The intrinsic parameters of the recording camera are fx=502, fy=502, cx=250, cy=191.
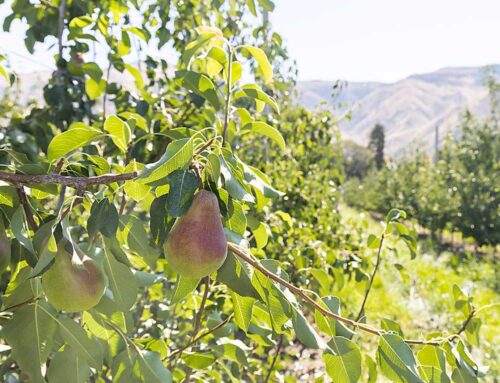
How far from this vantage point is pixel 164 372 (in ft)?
2.17

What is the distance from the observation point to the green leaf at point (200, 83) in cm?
77

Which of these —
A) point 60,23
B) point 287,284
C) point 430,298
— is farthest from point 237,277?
point 430,298

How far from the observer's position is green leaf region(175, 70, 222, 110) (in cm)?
77

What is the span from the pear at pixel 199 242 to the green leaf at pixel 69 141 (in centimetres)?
19

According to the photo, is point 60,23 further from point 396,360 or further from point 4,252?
point 396,360

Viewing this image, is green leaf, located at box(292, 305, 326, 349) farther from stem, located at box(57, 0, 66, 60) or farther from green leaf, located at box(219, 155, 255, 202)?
stem, located at box(57, 0, 66, 60)

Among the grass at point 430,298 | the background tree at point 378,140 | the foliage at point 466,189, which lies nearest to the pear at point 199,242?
the grass at point 430,298

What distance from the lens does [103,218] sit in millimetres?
604

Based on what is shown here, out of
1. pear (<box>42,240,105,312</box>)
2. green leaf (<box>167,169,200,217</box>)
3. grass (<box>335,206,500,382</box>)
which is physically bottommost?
grass (<box>335,206,500,382</box>)

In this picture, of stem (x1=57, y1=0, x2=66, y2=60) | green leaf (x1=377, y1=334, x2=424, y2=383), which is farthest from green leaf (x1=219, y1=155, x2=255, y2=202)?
stem (x1=57, y1=0, x2=66, y2=60)

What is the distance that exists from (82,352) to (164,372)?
108 millimetres

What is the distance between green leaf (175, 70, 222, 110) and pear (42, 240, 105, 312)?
0.32 m

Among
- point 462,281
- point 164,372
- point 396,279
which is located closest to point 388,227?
point 164,372

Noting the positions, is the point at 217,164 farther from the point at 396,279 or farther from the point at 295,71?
the point at 396,279
